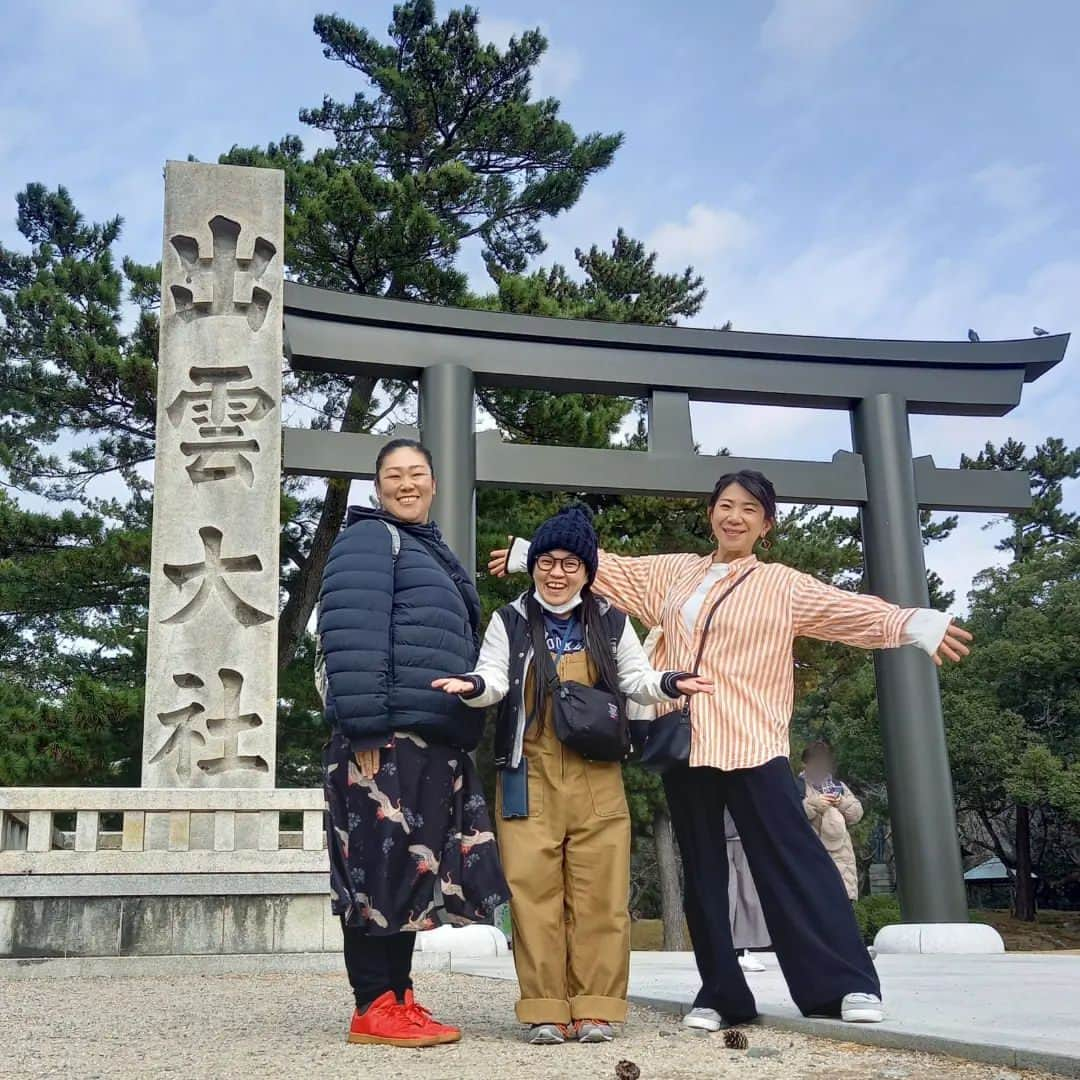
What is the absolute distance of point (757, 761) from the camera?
307 centimetres

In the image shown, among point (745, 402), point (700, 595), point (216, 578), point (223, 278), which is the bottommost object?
point (700, 595)

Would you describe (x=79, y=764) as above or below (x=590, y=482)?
below

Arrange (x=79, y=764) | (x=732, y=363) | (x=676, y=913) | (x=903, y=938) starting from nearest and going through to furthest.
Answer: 1. (x=903, y=938)
2. (x=732, y=363)
3. (x=79, y=764)
4. (x=676, y=913)

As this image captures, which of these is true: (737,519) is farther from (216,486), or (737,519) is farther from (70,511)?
(70,511)

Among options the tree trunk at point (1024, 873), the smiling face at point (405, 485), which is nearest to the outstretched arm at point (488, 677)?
the smiling face at point (405, 485)

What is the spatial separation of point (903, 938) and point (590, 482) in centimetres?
372

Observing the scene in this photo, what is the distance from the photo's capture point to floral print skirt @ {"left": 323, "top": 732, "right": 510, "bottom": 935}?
285 cm

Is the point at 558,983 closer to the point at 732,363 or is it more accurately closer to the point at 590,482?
the point at 590,482

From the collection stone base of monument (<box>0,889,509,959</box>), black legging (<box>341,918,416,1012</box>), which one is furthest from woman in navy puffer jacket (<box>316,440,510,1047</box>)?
stone base of monument (<box>0,889,509,959</box>)

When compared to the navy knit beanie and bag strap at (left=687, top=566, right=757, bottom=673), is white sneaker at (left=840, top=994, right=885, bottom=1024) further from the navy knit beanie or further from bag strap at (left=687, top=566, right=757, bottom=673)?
the navy knit beanie

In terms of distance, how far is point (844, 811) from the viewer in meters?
6.19

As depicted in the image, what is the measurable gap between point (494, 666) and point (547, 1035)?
93cm

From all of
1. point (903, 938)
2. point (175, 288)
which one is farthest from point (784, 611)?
point (175, 288)

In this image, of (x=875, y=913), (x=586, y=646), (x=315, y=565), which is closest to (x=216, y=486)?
(x=586, y=646)
